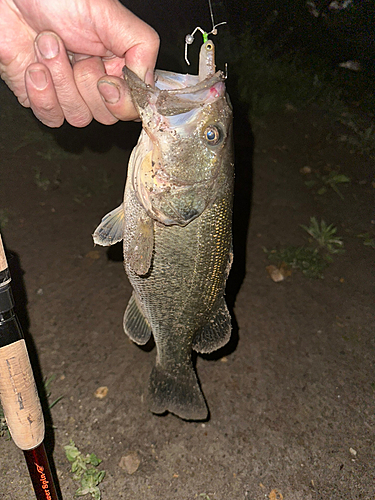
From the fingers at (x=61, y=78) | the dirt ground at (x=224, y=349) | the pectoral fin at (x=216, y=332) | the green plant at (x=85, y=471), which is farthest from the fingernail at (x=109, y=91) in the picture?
the green plant at (x=85, y=471)

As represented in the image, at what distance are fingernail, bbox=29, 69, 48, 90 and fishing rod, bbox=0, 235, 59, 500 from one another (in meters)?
0.92

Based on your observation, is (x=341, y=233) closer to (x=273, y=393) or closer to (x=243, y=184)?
(x=243, y=184)

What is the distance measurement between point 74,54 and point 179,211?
1.09 metres

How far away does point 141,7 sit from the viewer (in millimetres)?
3492

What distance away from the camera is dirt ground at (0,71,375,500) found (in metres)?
2.97

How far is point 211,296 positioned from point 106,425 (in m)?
1.74

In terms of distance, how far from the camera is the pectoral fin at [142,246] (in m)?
1.90

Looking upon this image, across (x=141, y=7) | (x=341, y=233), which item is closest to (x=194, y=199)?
(x=141, y=7)

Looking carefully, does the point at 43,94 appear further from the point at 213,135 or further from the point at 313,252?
the point at 313,252

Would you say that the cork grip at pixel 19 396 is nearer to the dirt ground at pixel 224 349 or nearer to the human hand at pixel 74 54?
Answer: the human hand at pixel 74 54

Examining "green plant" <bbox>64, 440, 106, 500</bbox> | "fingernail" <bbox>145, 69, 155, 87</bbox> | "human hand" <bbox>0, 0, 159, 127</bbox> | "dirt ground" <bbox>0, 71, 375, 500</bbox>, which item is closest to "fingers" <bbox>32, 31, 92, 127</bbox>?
"human hand" <bbox>0, 0, 159, 127</bbox>

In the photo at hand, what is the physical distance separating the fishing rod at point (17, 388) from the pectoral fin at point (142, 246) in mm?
577

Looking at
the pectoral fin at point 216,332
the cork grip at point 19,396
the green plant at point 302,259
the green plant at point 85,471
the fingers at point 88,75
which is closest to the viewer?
the cork grip at point 19,396

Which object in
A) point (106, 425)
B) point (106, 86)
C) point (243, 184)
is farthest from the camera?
point (243, 184)
